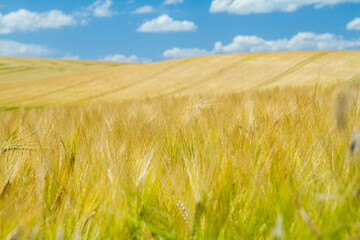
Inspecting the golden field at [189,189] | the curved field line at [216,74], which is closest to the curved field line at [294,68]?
the curved field line at [216,74]

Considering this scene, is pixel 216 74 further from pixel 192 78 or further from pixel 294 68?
pixel 294 68

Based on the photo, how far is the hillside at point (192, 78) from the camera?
34.9ft

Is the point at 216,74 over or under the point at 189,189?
under

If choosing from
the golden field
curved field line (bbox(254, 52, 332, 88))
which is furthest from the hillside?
the golden field

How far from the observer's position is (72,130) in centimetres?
86

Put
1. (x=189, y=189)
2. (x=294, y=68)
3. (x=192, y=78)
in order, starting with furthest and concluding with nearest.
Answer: (x=192, y=78), (x=294, y=68), (x=189, y=189)

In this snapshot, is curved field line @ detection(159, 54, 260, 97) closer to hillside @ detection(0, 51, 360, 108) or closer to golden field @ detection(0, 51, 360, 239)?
hillside @ detection(0, 51, 360, 108)

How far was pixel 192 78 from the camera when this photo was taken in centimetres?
1304

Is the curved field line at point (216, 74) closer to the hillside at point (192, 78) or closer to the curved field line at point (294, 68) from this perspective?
the hillside at point (192, 78)

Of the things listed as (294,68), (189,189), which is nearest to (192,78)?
(294,68)

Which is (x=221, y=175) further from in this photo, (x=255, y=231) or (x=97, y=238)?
(x=97, y=238)

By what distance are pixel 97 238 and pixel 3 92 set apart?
46.8 feet

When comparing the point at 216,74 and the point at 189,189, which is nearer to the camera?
the point at 189,189

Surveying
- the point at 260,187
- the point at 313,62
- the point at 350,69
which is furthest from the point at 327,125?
the point at 313,62
